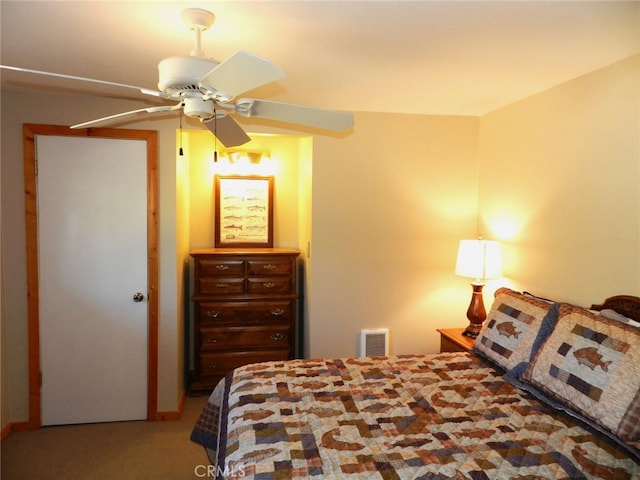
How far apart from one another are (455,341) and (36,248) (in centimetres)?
298

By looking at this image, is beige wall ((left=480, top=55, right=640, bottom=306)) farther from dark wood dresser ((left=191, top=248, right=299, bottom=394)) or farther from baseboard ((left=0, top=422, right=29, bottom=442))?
baseboard ((left=0, top=422, right=29, bottom=442))

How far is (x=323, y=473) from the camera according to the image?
1382 millimetres

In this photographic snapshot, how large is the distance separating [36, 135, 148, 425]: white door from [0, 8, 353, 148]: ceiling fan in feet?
4.53

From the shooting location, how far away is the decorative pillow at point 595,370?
159 cm

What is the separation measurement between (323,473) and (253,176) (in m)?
2.89

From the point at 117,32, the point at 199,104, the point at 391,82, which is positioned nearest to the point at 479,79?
the point at 391,82

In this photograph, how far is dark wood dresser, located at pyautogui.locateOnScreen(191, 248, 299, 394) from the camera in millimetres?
3434

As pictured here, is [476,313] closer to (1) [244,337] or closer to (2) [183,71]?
(1) [244,337]

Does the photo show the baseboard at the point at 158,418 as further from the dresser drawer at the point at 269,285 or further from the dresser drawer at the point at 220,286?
the dresser drawer at the point at 269,285

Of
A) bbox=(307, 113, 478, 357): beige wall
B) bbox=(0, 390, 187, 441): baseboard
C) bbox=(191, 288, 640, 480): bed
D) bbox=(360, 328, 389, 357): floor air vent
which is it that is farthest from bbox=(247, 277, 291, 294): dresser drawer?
bbox=(191, 288, 640, 480): bed

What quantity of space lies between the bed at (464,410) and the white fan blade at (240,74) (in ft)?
4.13

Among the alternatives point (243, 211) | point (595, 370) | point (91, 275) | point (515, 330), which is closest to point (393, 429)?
point (595, 370)

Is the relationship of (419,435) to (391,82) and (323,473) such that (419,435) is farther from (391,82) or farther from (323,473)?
(391,82)

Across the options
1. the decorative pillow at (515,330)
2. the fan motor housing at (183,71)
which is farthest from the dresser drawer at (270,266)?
the fan motor housing at (183,71)
